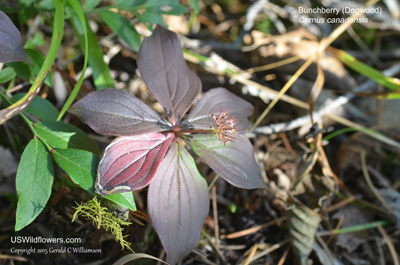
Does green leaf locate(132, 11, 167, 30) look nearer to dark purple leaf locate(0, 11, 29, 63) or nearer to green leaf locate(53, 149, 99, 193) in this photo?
dark purple leaf locate(0, 11, 29, 63)

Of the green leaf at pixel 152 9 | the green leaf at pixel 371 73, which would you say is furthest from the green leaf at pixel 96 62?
the green leaf at pixel 371 73

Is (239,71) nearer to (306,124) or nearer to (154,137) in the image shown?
(306,124)

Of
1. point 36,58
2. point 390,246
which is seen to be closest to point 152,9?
point 36,58

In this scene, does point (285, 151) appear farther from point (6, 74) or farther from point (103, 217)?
point (6, 74)

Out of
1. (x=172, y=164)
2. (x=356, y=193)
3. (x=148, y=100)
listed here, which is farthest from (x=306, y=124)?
(x=172, y=164)

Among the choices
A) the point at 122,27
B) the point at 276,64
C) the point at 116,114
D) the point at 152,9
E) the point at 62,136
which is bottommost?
the point at 276,64

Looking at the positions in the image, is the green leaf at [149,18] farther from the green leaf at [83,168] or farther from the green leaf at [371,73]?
the green leaf at [371,73]
